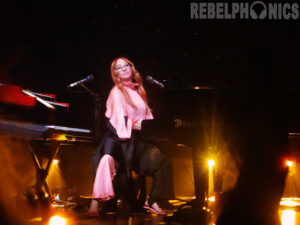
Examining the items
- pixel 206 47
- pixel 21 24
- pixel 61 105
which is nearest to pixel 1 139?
pixel 61 105

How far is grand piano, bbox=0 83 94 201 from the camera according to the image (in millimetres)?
2701

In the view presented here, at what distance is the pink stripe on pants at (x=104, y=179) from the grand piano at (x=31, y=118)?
0.33 metres

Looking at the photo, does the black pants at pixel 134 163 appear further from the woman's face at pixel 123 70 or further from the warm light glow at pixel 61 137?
the woman's face at pixel 123 70

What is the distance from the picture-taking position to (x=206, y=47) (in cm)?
439

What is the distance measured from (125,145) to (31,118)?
1.12 metres

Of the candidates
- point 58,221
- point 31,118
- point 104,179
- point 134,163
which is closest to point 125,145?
point 134,163

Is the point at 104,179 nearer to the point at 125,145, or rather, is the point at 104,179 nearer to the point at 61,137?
the point at 125,145

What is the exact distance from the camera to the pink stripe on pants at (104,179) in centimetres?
363

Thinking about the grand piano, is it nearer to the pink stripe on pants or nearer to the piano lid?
the piano lid

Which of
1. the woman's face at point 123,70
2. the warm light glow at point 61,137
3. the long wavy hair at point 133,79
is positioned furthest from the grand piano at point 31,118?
the woman's face at point 123,70

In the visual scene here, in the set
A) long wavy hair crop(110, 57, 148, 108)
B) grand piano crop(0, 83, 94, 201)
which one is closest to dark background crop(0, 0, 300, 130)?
long wavy hair crop(110, 57, 148, 108)

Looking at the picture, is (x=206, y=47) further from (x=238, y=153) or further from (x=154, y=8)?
(x=238, y=153)

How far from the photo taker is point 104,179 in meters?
3.68

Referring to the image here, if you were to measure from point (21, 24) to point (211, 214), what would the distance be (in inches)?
102
